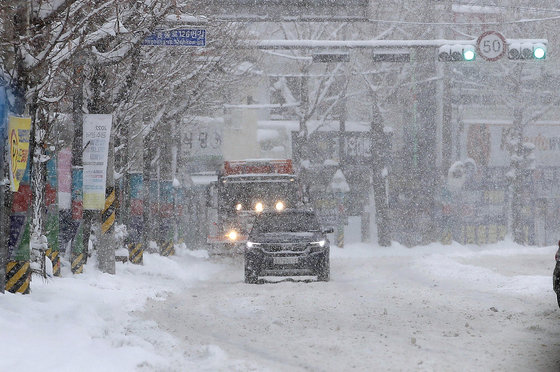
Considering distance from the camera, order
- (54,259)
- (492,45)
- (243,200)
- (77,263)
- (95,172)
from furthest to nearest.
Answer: (243,200) < (492,45) < (77,263) < (95,172) < (54,259)

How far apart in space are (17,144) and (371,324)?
17.1ft

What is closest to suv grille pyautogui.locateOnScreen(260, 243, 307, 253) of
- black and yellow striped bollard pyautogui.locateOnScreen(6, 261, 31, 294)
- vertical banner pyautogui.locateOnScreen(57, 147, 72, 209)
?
vertical banner pyautogui.locateOnScreen(57, 147, 72, 209)

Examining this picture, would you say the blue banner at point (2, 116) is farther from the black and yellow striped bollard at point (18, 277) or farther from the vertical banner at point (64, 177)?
the vertical banner at point (64, 177)

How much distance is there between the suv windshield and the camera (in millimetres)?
21375

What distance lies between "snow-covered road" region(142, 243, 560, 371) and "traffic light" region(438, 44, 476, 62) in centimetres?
515

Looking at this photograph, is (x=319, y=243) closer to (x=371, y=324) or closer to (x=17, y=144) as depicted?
(x=371, y=324)

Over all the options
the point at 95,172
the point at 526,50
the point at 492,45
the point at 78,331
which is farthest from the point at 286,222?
the point at 78,331

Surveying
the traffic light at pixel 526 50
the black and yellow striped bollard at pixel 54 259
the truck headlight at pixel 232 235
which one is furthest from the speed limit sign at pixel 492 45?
the black and yellow striped bollard at pixel 54 259

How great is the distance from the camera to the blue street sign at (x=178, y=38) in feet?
57.6

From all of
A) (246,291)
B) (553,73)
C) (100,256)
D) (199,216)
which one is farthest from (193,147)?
(246,291)

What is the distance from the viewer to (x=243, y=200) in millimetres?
28578

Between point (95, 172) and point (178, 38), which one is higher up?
point (178, 38)

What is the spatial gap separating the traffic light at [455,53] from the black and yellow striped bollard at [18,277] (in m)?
12.5

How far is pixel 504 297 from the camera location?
17188 millimetres
